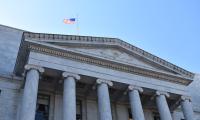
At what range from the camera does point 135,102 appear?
24953 millimetres

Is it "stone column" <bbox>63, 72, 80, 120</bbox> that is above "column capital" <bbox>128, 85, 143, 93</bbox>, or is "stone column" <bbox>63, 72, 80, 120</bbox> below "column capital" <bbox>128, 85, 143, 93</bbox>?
below

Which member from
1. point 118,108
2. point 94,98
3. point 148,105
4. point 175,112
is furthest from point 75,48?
point 175,112

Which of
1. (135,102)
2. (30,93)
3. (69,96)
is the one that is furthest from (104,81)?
(30,93)

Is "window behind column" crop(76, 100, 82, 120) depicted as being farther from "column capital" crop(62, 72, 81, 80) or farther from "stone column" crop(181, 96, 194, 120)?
"stone column" crop(181, 96, 194, 120)

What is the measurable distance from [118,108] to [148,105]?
9.53 ft

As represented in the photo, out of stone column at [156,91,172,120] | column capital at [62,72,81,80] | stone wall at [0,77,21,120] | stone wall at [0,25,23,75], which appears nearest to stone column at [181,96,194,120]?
stone column at [156,91,172,120]

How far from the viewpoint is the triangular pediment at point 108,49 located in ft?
80.9

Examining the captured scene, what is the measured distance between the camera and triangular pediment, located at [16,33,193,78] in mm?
24656

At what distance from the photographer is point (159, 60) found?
2847 cm

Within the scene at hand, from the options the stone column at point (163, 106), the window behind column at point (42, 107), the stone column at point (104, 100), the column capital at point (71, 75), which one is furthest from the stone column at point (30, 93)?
the stone column at point (163, 106)

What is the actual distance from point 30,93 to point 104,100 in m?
5.30

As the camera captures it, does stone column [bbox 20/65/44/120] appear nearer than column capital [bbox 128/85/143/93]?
Yes

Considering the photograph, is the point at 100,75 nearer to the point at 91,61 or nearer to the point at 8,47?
the point at 91,61

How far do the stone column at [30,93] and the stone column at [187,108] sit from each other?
39.5ft
